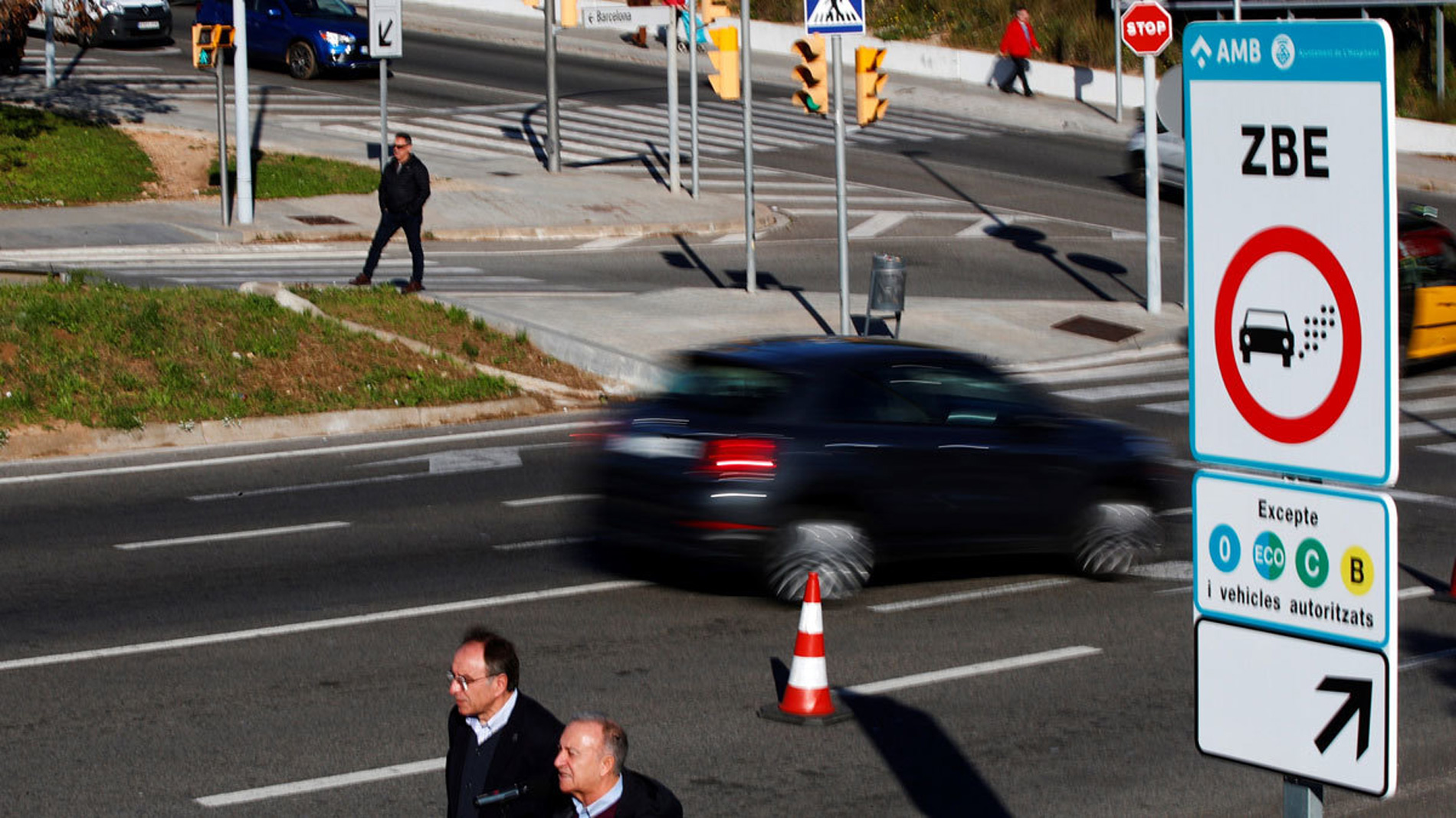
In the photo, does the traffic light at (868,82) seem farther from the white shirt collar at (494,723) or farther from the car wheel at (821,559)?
the white shirt collar at (494,723)

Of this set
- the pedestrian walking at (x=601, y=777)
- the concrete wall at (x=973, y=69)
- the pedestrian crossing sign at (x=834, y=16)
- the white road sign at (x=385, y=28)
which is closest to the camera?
the pedestrian walking at (x=601, y=777)

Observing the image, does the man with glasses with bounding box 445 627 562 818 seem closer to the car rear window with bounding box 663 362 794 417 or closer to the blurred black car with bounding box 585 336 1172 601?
the blurred black car with bounding box 585 336 1172 601

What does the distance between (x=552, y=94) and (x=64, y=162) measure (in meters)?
8.77

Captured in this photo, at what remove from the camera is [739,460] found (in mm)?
11383

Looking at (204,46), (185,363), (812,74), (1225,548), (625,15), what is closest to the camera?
(1225,548)

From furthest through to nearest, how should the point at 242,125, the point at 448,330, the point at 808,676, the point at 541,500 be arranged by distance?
1. the point at 242,125
2. the point at 448,330
3. the point at 541,500
4. the point at 808,676

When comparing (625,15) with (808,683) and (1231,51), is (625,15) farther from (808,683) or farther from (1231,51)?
(1231,51)

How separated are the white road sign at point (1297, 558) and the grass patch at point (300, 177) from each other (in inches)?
1173

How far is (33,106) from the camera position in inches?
1449

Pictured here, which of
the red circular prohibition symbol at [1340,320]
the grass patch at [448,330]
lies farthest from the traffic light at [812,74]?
the red circular prohibition symbol at [1340,320]

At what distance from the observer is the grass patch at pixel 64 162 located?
31469mm

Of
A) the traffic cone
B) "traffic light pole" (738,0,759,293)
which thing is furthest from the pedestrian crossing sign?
the traffic cone

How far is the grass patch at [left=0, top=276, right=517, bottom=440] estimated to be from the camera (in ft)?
59.8

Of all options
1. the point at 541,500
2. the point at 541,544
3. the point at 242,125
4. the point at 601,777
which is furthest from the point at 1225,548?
the point at 242,125
